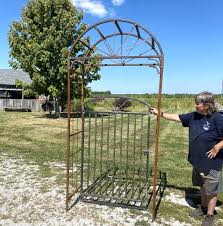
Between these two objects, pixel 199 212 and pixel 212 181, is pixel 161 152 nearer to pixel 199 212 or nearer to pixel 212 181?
pixel 199 212

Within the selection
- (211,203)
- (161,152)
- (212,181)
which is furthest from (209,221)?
(161,152)

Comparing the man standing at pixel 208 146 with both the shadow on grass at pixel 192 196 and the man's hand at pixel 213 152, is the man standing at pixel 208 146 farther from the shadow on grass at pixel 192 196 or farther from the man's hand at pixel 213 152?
the shadow on grass at pixel 192 196

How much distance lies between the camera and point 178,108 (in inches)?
1575

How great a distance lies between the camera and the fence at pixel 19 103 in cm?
3084

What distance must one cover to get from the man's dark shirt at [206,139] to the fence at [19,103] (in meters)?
27.6

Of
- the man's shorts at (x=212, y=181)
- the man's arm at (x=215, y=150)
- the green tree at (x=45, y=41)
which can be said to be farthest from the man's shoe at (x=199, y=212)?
the green tree at (x=45, y=41)

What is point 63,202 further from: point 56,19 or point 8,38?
point 8,38

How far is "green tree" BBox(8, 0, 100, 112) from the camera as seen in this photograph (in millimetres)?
22328

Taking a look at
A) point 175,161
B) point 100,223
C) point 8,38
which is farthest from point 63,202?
point 8,38

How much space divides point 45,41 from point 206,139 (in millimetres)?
19032

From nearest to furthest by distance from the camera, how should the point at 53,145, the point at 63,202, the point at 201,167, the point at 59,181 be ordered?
the point at 201,167 < the point at 63,202 < the point at 59,181 < the point at 53,145

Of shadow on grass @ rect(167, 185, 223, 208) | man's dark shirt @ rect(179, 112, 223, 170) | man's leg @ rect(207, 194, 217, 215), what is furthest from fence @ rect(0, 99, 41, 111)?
man's leg @ rect(207, 194, 217, 215)

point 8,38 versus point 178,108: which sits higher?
point 8,38

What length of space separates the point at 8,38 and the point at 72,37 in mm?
4880
